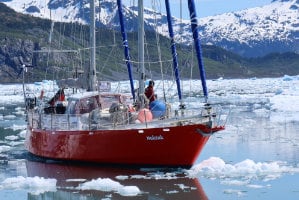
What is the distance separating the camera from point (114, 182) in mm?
20859

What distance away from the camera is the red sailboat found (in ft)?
75.3

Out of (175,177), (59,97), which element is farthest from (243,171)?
(59,97)

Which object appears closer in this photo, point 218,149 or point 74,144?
point 74,144

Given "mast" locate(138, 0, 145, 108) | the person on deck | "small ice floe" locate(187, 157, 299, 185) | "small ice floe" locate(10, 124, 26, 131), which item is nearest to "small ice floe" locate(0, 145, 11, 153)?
the person on deck

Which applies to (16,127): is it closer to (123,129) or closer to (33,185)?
(123,129)

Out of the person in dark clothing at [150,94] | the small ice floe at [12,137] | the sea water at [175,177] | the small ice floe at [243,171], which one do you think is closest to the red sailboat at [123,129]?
the person in dark clothing at [150,94]

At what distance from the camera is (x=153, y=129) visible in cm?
2278

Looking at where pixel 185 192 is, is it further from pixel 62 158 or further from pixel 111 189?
pixel 62 158

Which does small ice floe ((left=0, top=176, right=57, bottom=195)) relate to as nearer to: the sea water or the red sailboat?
the sea water

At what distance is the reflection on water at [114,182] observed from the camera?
19.8 m

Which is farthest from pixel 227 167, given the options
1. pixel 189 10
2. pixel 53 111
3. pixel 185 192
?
pixel 53 111

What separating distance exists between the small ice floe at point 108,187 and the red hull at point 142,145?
93.3 inches

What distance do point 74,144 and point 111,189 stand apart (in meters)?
5.07

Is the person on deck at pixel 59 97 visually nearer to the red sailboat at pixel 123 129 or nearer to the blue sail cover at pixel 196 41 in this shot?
the red sailboat at pixel 123 129
